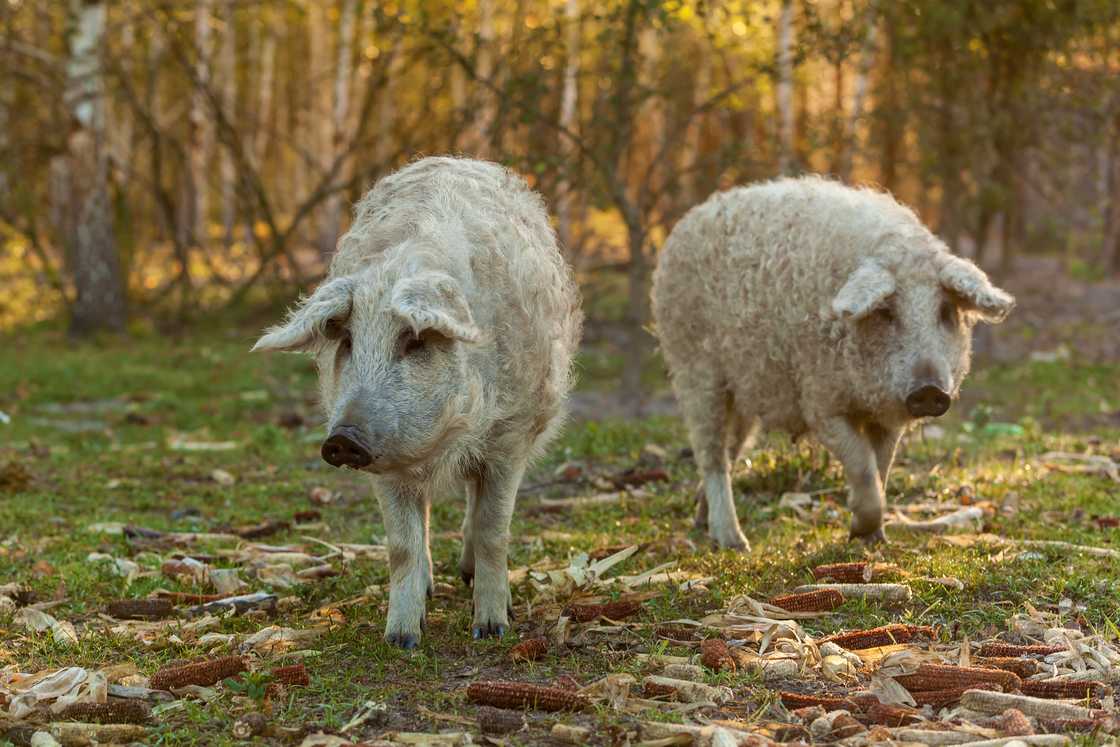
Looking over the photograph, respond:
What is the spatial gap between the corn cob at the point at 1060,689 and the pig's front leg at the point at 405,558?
7.72 feet

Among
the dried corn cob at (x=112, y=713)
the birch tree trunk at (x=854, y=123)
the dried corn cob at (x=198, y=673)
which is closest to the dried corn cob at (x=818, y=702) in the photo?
the dried corn cob at (x=198, y=673)

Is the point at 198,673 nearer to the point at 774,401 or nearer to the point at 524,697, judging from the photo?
the point at 524,697

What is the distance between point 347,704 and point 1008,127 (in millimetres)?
12323

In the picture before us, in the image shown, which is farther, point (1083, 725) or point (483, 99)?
point (483, 99)

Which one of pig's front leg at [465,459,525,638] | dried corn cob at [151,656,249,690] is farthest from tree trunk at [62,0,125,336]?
dried corn cob at [151,656,249,690]

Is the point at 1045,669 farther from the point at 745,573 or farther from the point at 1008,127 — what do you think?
the point at 1008,127

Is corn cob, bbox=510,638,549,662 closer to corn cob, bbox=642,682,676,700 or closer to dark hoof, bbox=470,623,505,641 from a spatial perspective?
dark hoof, bbox=470,623,505,641

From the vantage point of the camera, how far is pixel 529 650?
17.5 feet

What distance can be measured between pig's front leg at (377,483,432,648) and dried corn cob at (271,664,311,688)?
0.67 meters

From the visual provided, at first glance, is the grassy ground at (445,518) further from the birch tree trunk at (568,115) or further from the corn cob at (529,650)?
the birch tree trunk at (568,115)

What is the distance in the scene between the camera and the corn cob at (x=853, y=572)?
6219 mm

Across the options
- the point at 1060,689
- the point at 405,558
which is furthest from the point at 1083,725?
the point at 405,558

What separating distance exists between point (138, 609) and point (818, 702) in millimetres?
3163

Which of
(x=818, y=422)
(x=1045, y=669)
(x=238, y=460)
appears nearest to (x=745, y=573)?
(x=818, y=422)
